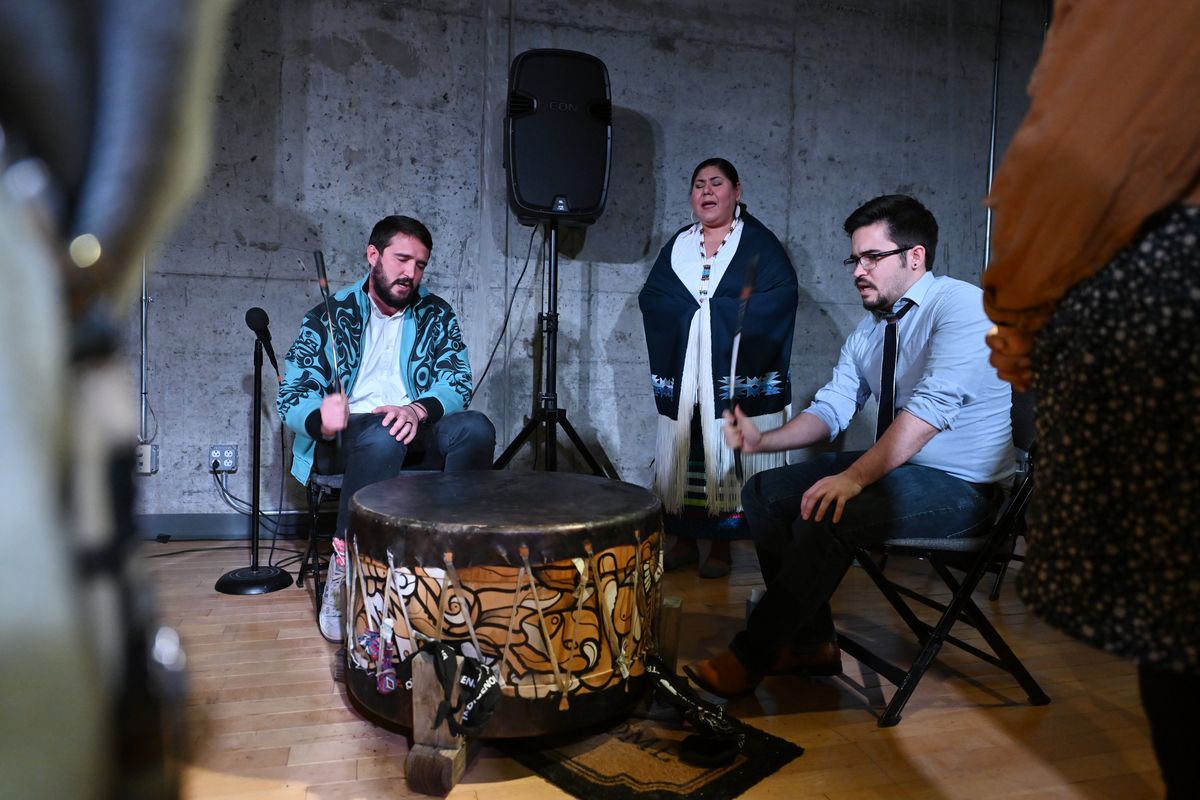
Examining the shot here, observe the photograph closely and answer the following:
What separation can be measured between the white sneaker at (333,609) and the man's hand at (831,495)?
1.26 meters

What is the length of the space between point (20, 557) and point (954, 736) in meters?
1.85

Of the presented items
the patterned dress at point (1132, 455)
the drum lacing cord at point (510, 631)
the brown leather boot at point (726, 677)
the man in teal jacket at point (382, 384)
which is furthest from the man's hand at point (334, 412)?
the patterned dress at point (1132, 455)

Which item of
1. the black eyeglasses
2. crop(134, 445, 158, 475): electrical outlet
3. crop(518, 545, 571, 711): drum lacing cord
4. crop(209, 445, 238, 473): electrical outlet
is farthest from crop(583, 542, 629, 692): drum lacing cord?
crop(134, 445, 158, 475): electrical outlet

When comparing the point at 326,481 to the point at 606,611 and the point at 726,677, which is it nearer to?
the point at 606,611

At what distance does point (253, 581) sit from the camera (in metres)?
2.69

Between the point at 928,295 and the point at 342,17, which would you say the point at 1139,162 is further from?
the point at 342,17

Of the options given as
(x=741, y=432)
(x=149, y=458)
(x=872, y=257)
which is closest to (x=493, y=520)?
(x=741, y=432)

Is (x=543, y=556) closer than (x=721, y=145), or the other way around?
(x=543, y=556)

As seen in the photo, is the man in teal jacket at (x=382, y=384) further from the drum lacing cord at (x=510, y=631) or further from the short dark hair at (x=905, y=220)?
the short dark hair at (x=905, y=220)

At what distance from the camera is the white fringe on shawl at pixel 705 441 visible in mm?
2994

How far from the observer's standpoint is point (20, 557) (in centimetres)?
36

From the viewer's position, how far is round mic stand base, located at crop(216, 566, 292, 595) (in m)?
2.68

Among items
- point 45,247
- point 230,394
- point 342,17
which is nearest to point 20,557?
point 45,247

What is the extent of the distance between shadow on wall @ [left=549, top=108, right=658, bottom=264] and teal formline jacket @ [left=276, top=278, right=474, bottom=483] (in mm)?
1097
